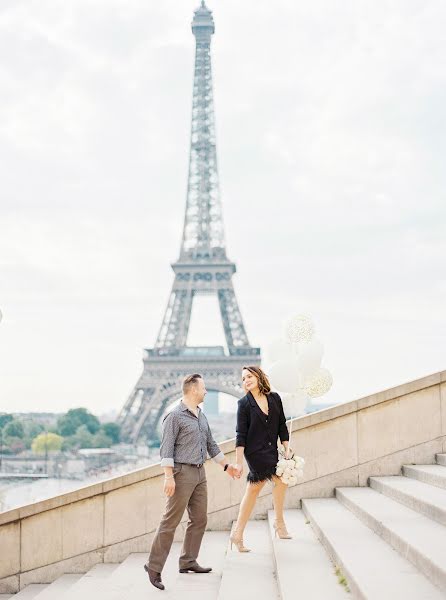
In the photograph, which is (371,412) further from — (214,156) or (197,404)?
(214,156)

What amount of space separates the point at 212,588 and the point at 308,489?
9.70 ft

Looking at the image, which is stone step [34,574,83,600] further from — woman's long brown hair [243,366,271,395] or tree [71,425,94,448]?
tree [71,425,94,448]

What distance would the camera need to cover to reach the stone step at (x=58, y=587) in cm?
845

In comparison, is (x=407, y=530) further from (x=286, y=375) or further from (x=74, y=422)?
(x=74, y=422)

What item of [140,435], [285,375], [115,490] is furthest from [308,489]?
[140,435]

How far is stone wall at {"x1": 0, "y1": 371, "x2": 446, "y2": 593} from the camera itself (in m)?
9.71

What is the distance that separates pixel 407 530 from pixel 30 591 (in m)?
4.50

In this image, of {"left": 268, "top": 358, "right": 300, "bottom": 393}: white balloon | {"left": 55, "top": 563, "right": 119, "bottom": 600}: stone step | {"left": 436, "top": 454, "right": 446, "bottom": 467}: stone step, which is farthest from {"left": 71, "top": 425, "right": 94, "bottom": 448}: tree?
{"left": 436, "top": 454, "right": 446, "bottom": 467}: stone step

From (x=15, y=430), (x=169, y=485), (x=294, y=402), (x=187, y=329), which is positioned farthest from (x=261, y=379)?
(x=15, y=430)

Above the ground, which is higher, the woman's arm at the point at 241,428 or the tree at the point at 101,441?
the woman's arm at the point at 241,428

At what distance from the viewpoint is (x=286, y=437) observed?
7.93 metres

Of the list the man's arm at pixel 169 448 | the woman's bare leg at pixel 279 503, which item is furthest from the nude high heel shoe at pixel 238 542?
the man's arm at pixel 169 448

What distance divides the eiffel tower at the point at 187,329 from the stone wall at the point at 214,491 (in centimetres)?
5479

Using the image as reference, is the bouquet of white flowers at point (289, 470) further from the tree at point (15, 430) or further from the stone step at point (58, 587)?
the tree at point (15, 430)
